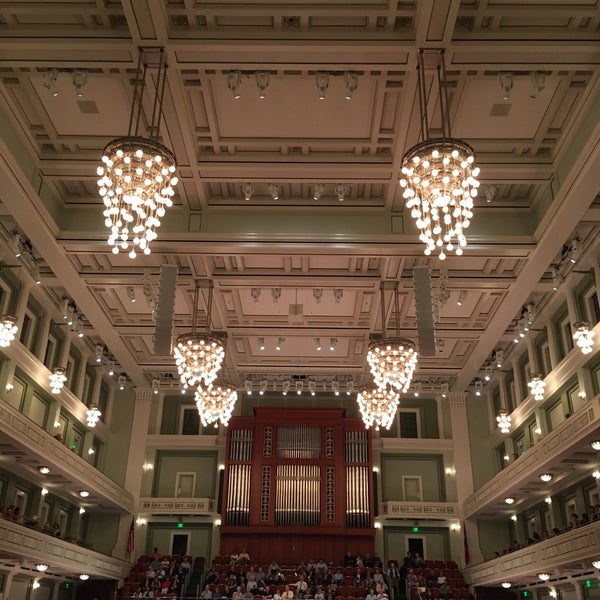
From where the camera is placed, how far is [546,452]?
1577 cm

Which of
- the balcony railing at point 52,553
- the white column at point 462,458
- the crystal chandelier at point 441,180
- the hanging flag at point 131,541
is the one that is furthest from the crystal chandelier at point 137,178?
the white column at point 462,458

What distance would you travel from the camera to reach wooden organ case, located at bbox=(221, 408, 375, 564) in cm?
2281

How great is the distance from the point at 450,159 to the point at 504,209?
6218 mm

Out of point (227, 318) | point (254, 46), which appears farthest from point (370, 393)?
point (254, 46)

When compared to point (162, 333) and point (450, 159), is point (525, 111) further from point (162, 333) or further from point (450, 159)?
point (162, 333)

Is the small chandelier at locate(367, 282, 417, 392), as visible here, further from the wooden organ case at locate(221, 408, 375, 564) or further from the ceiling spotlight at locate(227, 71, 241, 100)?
the wooden organ case at locate(221, 408, 375, 564)

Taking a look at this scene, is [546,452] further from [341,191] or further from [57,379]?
[57,379]

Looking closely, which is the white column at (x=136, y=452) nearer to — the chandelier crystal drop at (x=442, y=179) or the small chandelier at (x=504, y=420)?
the small chandelier at (x=504, y=420)

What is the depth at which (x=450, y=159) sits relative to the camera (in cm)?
849

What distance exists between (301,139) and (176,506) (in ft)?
53.8

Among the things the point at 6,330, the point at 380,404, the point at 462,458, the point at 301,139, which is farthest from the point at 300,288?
the point at 462,458

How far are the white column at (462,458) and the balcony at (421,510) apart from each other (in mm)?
444

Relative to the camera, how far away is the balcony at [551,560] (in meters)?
13.6

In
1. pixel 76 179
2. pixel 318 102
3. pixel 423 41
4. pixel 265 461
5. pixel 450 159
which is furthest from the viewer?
pixel 265 461
